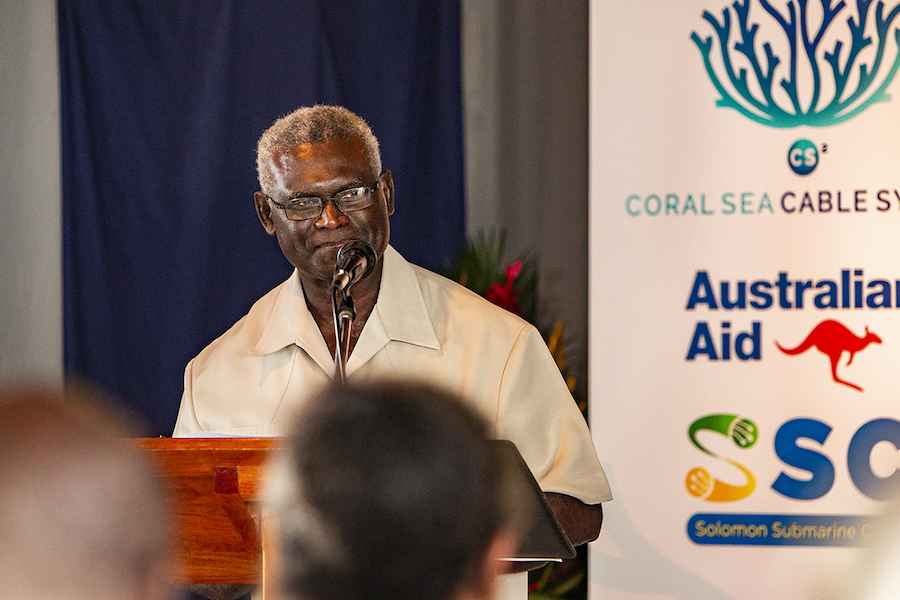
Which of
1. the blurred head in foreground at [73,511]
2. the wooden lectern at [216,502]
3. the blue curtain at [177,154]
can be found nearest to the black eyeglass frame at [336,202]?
the wooden lectern at [216,502]

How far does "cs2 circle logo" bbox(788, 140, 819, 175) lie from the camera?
344 centimetres

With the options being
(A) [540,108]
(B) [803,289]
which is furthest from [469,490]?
(A) [540,108]

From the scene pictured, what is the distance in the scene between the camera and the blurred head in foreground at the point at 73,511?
84 centimetres

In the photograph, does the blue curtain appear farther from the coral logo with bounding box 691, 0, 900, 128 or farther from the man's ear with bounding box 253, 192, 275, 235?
the man's ear with bounding box 253, 192, 275, 235

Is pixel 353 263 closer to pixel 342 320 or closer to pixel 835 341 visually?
pixel 342 320

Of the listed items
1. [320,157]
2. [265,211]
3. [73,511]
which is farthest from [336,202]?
[73,511]

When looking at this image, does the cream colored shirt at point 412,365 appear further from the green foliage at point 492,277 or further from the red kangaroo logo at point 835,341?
the green foliage at point 492,277

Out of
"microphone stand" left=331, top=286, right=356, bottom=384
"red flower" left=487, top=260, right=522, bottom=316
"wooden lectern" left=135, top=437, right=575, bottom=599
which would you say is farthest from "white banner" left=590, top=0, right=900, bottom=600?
"wooden lectern" left=135, top=437, right=575, bottom=599

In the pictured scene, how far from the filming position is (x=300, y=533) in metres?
0.89

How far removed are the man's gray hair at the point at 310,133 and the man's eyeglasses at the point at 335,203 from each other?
76 mm

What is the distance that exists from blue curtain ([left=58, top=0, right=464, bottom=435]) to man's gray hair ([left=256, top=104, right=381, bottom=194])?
193 cm

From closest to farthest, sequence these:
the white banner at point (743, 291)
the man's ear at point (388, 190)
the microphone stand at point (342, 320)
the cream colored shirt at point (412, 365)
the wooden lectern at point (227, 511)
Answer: the wooden lectern at point (227, 511) < the microphone stand at point (342, 320) < the cream colored shirt at point (412, 365) < the man's ear at point (388, 190) < the white banner at point (743, 291)

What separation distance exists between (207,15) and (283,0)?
1.07 ft

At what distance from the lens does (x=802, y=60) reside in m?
3.43
